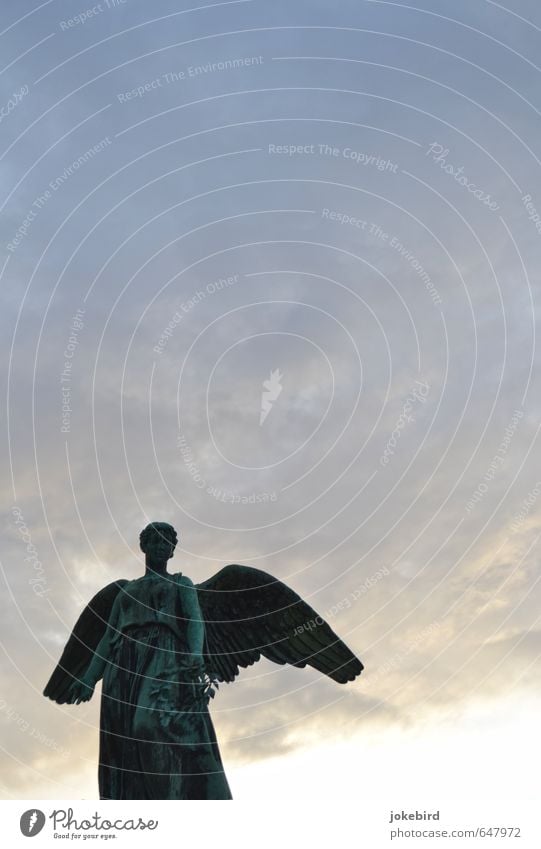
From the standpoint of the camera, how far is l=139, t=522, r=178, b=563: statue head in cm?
1786

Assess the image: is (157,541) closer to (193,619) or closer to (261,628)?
(193,619)

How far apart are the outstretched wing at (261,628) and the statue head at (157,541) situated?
1071 millimetres

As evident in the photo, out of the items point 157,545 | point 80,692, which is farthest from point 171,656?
point 80,692

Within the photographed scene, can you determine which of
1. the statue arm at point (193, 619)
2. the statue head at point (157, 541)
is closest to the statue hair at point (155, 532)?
the statue head at point (157, 541)

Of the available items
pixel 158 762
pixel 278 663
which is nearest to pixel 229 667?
pixel 278 663

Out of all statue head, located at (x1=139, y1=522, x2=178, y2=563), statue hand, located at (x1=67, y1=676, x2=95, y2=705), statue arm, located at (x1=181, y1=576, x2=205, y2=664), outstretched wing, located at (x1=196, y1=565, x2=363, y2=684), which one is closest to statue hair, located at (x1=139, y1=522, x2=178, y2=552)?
statue head, located at (x1=139, y1=522, x2=178, y2=563)

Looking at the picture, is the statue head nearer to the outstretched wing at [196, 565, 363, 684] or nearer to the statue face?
the statue face

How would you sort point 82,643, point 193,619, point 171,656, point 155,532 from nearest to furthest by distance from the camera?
point 171,656 < point 193,619 < point 155,532 < point 82,643

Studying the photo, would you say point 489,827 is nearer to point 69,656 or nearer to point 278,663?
point 278,663

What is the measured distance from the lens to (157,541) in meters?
17.9

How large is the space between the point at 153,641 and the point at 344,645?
4.44 metres

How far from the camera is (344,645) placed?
1891 cm

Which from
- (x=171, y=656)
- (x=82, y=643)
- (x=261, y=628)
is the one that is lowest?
(x=171, y=656)

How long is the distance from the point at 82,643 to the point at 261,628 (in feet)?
12.7
